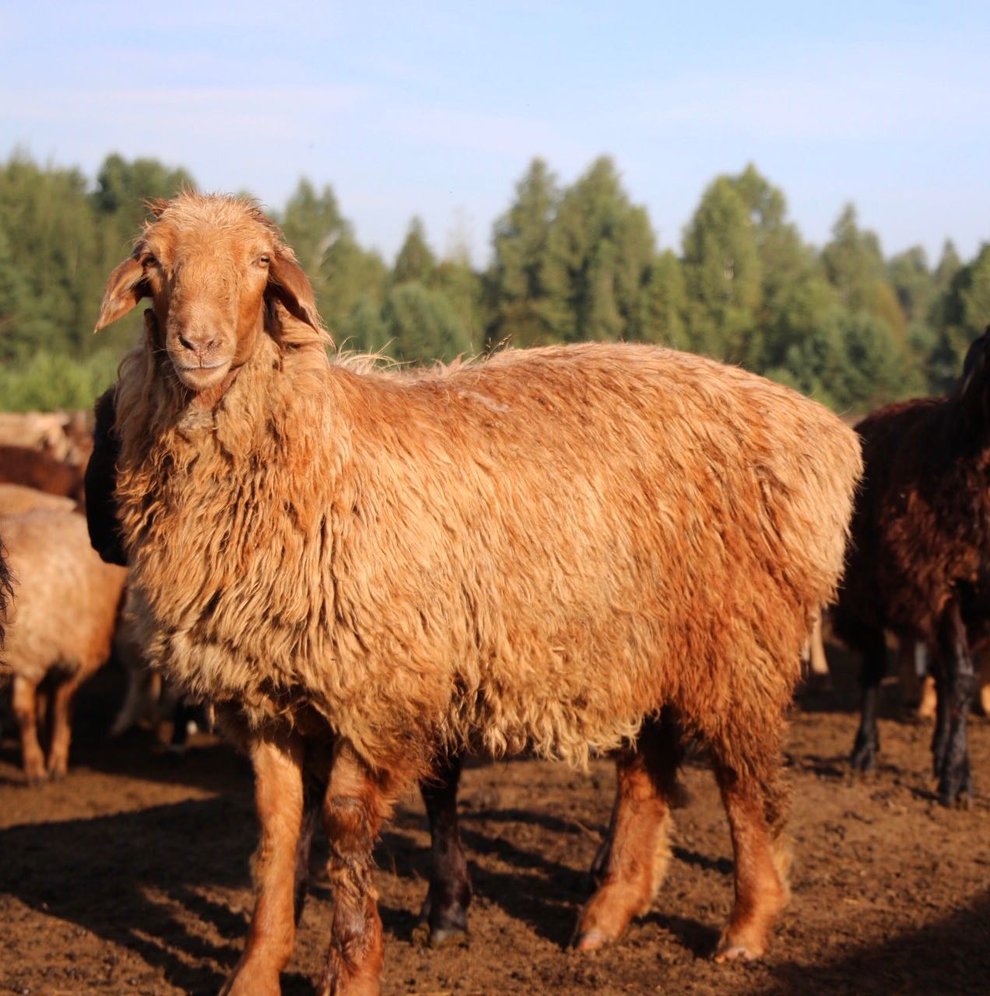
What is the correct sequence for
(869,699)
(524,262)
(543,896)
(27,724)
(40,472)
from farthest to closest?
1. (524,262)
2. (40,472)
3. (27,724)
4. (869,699)
5. (543,896)

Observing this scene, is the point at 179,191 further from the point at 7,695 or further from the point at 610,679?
the point at 7,695

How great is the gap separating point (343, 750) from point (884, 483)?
530cm

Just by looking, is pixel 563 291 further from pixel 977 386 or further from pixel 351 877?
pixel 351 877

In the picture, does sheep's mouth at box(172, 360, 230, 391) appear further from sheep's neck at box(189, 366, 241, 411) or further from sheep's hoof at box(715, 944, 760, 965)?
sheep's hoof at box(715, 944, 760, 965)

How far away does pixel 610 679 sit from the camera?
5266 mm

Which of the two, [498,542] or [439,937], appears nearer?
[498,542]

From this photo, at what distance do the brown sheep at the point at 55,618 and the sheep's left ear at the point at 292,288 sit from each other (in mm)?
6496

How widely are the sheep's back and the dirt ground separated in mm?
1538

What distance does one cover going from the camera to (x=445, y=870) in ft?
18.8

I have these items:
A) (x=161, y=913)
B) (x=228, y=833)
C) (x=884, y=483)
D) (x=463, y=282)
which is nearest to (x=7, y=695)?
(x=228, y=833)

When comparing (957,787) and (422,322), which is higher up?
(422,322)

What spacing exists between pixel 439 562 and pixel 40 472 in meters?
11.9

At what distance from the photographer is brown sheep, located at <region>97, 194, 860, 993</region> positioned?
4566 millimetres

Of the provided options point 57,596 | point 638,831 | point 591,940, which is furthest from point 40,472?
point 591,940
